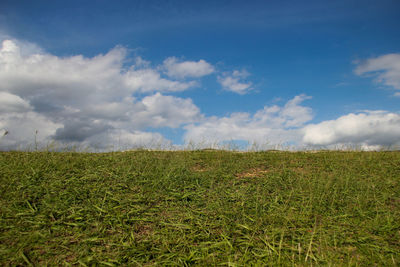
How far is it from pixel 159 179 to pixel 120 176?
1.00m

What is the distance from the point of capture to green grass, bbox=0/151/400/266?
4.30 m

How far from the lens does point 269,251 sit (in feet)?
14.0

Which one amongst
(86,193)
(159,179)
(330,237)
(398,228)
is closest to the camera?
(330,237)

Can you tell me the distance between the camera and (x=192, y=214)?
5367mm

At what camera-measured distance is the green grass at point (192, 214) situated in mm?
4305

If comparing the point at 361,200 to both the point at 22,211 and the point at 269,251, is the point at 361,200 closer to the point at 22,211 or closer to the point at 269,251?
the point at 269,251

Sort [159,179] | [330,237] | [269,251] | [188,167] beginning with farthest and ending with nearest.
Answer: [188,167] < [159,179] < [330,237] < [269,251]

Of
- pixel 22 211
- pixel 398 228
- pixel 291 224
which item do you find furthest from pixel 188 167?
pixel 398 228

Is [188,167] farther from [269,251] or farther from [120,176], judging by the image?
[269,251]

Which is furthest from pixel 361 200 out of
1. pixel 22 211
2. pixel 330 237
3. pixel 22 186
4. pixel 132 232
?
pixel 22 186

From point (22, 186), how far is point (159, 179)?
3.14 m

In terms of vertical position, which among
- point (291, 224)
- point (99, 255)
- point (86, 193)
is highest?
point (86, 193)

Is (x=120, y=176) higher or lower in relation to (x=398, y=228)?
higher

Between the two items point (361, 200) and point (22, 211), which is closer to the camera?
point (22, 211)
